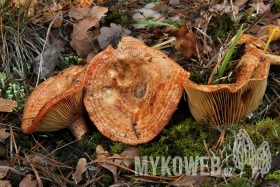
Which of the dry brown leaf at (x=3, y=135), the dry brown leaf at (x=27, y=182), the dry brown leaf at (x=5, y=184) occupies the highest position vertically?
the dry brown leaf at (x=3, y=135)

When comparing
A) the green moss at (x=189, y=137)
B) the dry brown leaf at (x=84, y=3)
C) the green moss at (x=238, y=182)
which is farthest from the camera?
the dry brown leaf at (x=84, y=3)

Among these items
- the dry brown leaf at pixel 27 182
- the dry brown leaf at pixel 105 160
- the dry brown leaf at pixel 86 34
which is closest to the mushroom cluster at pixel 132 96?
the dry brown leaf at pixel 105 160

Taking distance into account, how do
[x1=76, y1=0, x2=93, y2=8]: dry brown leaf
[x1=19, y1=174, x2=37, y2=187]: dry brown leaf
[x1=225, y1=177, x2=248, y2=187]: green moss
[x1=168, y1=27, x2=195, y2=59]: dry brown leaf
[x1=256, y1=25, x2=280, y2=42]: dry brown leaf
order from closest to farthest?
[x1=225, y1=177, x2=248, y2=187]: green moss
[x1=19, y1=174, x2=37, y2=187]: dry brown leaf
[x1=168, y1=27, x2=195, y2=59]: dry brown leaf
[x1=256, y1=25, x2=280, y2=42]: dry brown leaf
[x1=76, y1=0, x2=93, y2=8]: dry brown leaf

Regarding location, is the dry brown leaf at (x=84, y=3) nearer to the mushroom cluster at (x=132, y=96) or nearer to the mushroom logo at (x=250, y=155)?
the mushroom cluster at (x=132, y=96)

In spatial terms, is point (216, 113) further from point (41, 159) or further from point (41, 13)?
point (41, 13)

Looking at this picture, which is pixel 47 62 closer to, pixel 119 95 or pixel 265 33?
pixel 119 95

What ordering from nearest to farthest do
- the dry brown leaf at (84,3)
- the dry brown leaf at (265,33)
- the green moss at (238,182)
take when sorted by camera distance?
the green moss at (238,182)
the dry brown leaf at (265,33)
the dry brown leaf at (84,3)

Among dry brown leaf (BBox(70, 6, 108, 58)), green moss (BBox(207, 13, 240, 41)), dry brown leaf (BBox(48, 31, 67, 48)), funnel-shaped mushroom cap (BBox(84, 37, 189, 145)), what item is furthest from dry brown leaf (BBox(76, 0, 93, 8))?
green moss (BBox(207, 13, 240, 41))

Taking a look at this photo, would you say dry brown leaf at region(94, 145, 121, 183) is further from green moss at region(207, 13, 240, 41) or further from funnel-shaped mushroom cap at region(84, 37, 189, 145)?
green moss at region(207, 13, 240, 41)
